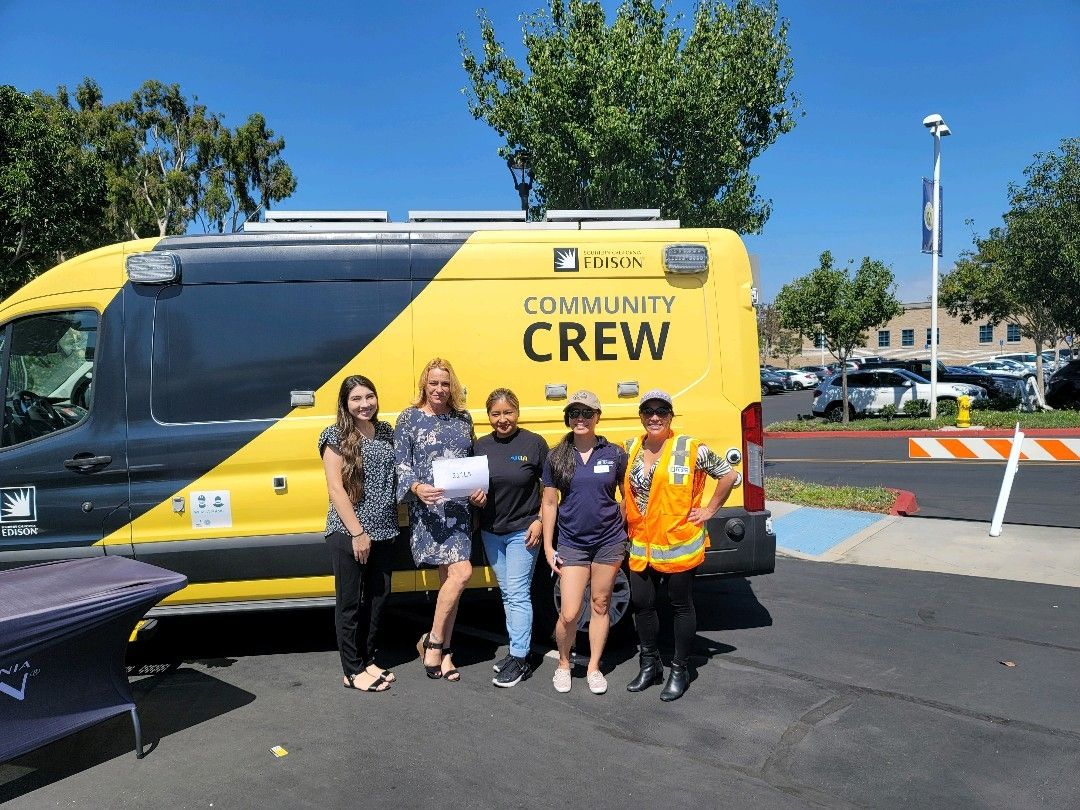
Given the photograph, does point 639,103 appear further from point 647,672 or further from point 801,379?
point 801,379

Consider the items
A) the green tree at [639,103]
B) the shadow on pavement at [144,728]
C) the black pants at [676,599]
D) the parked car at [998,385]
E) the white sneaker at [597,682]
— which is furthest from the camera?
the parked car at [998,385]

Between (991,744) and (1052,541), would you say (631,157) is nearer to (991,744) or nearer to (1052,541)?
(1052,541)

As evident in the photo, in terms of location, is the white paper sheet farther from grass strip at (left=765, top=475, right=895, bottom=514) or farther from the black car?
the black car

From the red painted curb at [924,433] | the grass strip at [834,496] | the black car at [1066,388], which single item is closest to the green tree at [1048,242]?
the black car at [1066,388]

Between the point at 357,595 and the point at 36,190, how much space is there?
16.1 m

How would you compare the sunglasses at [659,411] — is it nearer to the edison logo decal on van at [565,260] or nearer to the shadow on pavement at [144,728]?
the edison logo decal on van at [565,260]

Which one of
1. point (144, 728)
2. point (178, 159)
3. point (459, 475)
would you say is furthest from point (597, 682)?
point (178, 159)

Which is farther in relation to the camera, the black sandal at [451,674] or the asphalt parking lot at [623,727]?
the black sandal at [451,674]

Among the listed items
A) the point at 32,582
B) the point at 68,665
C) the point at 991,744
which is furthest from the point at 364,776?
the point at 991,744

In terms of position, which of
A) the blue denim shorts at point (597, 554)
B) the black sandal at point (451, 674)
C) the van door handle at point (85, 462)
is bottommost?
the black sandal at point (451, 674)

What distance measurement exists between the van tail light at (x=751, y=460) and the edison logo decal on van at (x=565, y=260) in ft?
4.73

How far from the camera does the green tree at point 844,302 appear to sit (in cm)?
2212

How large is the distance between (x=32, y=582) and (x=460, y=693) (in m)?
2.27

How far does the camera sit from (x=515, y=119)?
16.1 m
